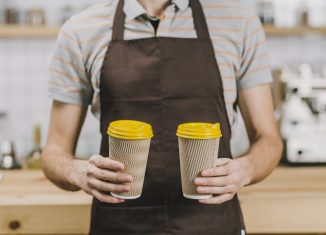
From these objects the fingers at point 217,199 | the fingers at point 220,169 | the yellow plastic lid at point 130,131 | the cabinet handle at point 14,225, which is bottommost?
the cabinet handle at point 14,225

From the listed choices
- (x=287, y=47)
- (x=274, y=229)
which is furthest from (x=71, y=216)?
(x=287, y=47)

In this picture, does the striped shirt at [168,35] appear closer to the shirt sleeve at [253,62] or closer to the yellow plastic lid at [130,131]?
the shirt sleeve at [253,62]

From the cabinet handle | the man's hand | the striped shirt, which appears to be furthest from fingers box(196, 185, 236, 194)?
the cabinet handle

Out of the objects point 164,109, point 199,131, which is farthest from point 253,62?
point 199,131

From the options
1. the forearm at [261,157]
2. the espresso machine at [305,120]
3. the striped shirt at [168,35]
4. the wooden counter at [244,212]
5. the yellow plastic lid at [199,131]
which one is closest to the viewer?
the yellow plastic lid at [199,131]

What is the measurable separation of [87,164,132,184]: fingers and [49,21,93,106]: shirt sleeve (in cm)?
40

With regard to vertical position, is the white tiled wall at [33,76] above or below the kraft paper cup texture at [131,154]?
below

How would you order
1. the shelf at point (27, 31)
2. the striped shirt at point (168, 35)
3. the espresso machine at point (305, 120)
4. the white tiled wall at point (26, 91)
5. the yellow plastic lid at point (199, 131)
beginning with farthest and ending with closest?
the white tiled wall at point (26, 91) → the shelf at point (27, 31) → the espresso machine at point (305, 120) → the striped shirt at point (168, 35) → the yellow plastic lid at point (199, 131)

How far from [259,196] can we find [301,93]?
2.62 feet

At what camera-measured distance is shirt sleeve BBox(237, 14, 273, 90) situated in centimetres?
160

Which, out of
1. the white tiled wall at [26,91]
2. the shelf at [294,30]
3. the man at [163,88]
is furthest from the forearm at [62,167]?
Answer: the shelf at [294,30]

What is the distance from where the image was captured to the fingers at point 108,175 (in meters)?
1.19

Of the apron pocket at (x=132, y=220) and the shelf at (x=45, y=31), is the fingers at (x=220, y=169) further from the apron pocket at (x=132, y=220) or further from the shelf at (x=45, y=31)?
the shelf at (x=45, y=31)

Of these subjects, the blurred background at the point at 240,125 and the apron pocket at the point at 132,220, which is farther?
the blurred background at the point at 240,125
